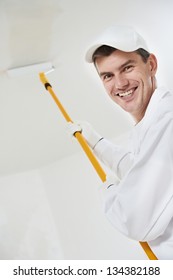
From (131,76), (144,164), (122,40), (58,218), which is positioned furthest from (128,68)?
(58,218)

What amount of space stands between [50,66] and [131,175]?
1.10m

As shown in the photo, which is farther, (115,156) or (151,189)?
(115,156)

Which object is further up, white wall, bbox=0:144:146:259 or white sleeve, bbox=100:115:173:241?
white wall, bbox=0:144:146:259

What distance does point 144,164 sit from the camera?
0.91 meters

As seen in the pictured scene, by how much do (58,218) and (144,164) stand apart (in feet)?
4.44

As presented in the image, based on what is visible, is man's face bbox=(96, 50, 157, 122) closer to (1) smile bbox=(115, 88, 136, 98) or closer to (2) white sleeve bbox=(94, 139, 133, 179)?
(1) smile bbox=(115, 88, 136, 98)

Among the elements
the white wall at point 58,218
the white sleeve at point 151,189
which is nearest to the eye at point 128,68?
the white sleeve at point 151,189

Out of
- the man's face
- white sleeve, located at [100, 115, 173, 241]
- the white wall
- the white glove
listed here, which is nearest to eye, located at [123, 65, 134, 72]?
the man's face

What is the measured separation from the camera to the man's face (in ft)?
3.93

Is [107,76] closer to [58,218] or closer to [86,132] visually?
[86,132]

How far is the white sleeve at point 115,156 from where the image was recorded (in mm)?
1507

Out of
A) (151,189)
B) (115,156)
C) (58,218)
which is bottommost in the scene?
(151,189)

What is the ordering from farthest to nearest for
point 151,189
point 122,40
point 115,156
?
point 115,156
point 122,40
point 151,189

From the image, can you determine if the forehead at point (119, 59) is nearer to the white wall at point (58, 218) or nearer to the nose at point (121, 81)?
the nose at point (121, 81)
